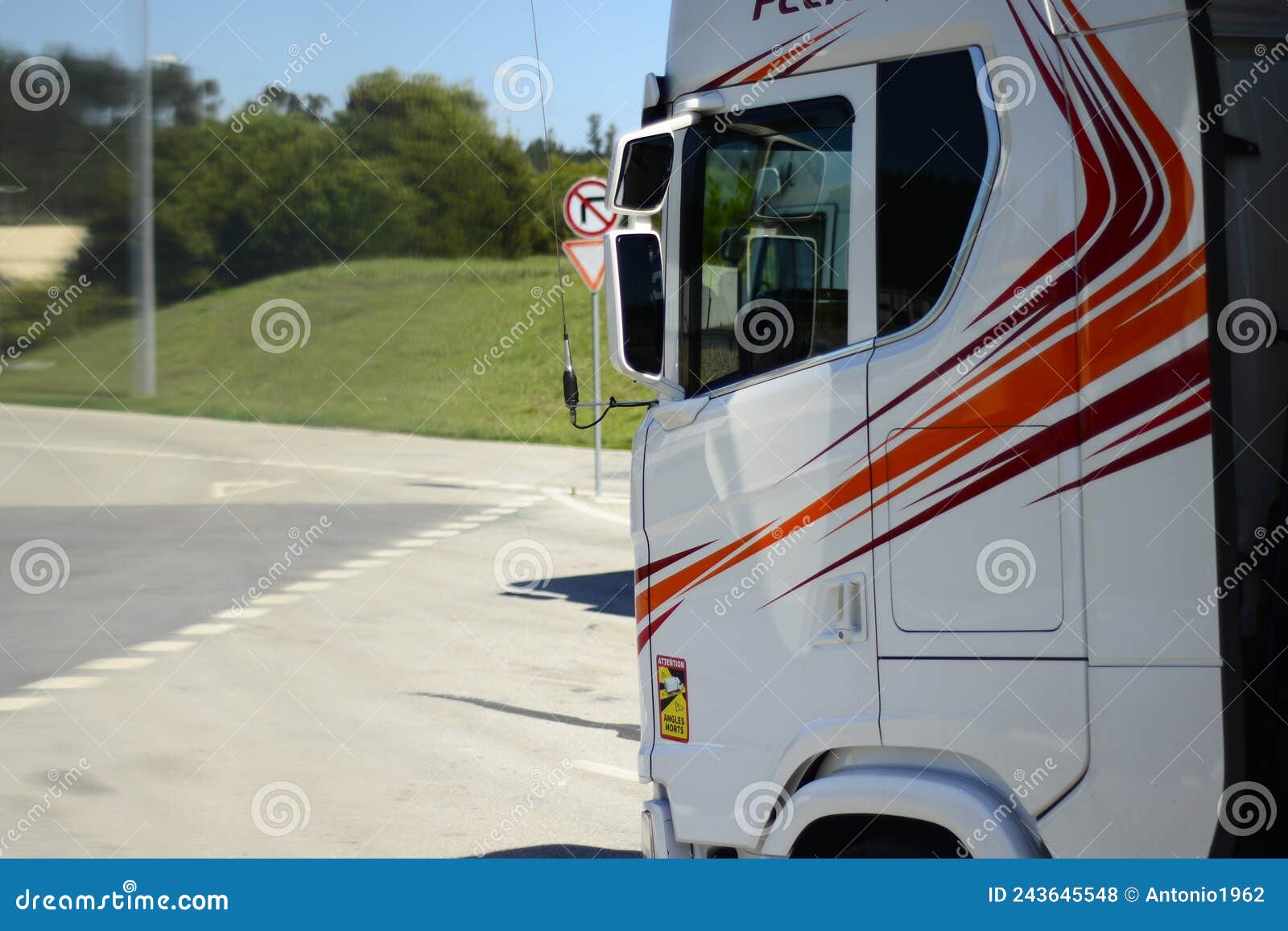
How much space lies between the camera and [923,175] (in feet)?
11.2

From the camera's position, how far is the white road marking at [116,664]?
28.3ft

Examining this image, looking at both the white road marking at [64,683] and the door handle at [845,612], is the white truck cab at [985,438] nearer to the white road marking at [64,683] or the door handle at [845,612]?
the door handle at [845,612]

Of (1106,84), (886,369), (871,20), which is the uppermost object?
(871,20)

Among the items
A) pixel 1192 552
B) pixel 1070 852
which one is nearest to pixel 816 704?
pixel 1070 852

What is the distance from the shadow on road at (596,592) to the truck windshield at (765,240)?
705 cm

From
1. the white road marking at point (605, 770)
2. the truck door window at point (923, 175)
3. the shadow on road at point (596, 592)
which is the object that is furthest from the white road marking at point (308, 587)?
the truck door window at point (923, 175)

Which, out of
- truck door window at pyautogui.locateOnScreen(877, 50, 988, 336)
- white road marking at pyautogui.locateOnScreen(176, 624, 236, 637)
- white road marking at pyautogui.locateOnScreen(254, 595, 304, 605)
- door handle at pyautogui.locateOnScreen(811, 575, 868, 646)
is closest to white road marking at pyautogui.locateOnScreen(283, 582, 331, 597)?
white road marking at pyautogui.locateOnScreen(254, 595, 304, 605)

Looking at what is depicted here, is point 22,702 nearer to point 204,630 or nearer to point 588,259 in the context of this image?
point 204,630

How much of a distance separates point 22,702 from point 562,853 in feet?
13.3

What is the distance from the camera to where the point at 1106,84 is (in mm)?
3174

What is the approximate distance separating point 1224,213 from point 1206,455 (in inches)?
23.1

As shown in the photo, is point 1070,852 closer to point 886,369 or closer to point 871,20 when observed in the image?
point 886,369

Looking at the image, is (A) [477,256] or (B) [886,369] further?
(A) [477,256]

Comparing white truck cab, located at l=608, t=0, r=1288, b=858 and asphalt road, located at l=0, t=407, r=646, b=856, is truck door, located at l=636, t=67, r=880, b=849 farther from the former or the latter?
asphalt road, located at l=0, t=407, r=646, b=856
